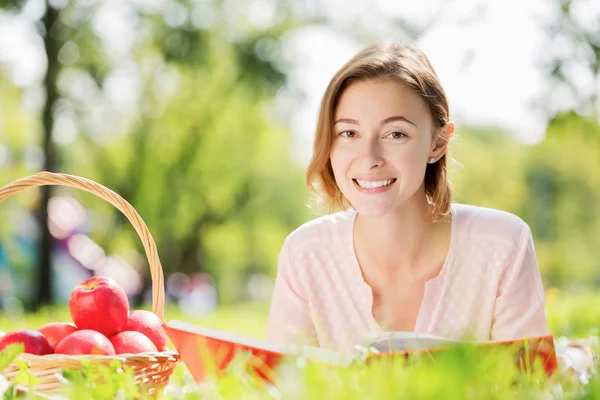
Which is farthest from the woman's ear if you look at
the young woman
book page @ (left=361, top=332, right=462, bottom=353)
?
book page @ (left=361, top=332, right=462, bottom=353)

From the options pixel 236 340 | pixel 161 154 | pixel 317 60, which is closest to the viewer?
pixel 236 340

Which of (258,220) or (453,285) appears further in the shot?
(258,220)

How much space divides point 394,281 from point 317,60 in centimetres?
1353

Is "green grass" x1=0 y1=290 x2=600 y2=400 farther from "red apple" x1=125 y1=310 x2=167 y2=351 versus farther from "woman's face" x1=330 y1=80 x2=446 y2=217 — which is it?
"woman's face" x1=330 y1=80 x2=446 y2=217

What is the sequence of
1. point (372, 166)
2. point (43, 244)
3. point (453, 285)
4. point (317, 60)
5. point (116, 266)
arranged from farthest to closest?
point (116, 266) < point (317, 60) < point (43, 244) < point (453, 285) < point (372, 166)

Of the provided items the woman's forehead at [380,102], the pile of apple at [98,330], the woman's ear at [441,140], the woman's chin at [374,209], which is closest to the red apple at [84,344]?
the pile of apple at [98,330]

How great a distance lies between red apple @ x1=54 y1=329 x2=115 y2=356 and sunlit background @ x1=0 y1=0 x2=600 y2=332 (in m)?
7.25

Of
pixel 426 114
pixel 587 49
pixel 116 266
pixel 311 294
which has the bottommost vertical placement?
pixel 116 266

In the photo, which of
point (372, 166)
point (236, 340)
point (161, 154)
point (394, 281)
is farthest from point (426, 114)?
point (161, 154)

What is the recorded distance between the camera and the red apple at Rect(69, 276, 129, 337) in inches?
79.0

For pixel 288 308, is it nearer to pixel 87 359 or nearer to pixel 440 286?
pixel 440 286

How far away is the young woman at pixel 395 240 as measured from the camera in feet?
7.97

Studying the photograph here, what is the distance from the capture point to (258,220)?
21000 millimetres

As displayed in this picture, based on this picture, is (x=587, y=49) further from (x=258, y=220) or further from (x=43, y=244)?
(x=258, y=220)
